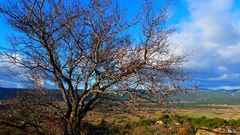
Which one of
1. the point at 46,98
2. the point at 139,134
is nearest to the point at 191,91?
the point at 46,98

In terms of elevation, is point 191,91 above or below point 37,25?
below

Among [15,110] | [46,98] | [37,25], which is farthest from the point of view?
[46,98]

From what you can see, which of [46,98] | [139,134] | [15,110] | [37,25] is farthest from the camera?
[139,134]

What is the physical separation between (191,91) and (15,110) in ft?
15.7

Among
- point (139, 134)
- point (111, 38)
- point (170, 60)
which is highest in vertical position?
point (111, 38)

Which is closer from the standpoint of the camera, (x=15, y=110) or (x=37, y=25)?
(x=37, y=25)


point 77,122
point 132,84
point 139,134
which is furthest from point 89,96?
point 139,134

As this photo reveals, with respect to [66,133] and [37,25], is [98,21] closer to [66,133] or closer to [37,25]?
[37,25]

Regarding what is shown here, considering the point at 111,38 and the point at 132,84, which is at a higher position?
the point at 111,38

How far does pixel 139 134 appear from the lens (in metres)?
31.9

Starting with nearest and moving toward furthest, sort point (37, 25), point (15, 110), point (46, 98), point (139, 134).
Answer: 1. point (37, 25)
2. point (15, 110)
3. point (46, 98)
4. point (139, 134)

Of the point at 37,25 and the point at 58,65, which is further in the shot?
the point at 58,65

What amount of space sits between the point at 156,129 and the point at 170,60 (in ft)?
79.8

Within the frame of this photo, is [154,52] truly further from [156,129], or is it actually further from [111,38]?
[156,129]
